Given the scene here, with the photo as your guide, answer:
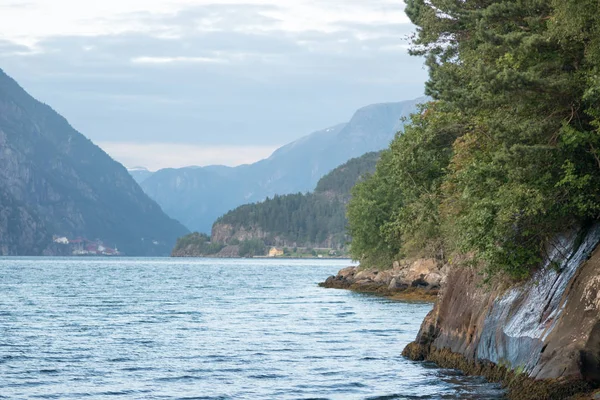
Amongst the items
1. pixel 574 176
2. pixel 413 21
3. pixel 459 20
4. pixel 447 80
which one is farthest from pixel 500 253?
pixel 413 21

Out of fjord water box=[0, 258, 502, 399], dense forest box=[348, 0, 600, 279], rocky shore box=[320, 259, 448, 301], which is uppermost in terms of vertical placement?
dense forest box=[348, 0, 600, 279]

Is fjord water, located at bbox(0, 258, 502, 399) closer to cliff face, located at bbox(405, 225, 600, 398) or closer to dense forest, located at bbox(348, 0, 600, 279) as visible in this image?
cliff face, located at bbox(405, 225, 600, 398)

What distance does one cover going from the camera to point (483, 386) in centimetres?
2725

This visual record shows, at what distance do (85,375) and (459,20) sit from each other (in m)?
20.2

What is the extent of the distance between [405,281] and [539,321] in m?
60.8

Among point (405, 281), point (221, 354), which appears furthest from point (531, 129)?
point (405, 281)

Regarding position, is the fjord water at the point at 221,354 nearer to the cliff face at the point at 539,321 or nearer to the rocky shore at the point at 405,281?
the cliff face at the point at 539,321

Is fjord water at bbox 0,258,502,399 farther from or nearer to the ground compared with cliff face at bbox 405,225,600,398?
nearer to the ground

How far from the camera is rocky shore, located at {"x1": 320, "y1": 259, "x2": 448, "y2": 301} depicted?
78250 millimetres

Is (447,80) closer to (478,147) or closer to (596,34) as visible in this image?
(478,147)

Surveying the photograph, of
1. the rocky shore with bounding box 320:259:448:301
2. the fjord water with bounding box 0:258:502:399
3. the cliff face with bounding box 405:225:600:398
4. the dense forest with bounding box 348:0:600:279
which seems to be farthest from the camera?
the rocky shore with bounding box 320:259:448:301

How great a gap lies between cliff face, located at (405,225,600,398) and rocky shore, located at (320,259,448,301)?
35333mm

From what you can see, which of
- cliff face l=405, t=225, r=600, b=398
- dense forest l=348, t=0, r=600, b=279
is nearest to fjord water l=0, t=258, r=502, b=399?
cliff face l=405, t=225, r=600, b=398

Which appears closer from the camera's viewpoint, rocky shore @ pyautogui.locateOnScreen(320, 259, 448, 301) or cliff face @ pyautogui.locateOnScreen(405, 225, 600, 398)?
cliff face @ pyautogui.locateOnScreen(405, 225, 600, 398)
